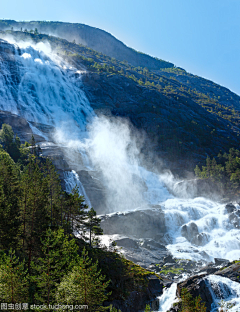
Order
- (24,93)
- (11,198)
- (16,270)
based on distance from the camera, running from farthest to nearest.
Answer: (24,93)
(11,198)
(16,270)

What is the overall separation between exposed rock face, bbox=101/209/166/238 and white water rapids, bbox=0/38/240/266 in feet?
11.8

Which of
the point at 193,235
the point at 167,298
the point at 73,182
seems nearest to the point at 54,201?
the point at 167,298

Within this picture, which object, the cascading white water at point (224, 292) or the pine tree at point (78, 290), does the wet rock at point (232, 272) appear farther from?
the pine tree at point (78, 290)

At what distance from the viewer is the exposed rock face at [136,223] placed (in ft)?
195

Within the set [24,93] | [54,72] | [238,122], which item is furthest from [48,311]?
[238,122]

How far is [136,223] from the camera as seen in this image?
61.7 metres

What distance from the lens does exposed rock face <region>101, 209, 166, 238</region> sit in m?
59.4

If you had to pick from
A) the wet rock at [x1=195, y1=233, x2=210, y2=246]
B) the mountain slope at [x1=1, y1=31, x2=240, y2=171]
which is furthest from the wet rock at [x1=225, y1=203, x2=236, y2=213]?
the mountain slope at [x1=1, y1=31, x2=240, y2=171]

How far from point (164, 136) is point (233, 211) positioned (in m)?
71.6

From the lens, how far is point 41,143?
83.5 m

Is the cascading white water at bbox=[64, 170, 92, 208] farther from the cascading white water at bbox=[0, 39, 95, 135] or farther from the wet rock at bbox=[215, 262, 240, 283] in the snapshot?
the cascading white water at bbox=[0, 39, 95, 135]

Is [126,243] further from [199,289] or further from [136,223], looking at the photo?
[199,289]

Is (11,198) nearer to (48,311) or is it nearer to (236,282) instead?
(48,311)

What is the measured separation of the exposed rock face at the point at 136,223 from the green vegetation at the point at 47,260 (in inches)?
813
